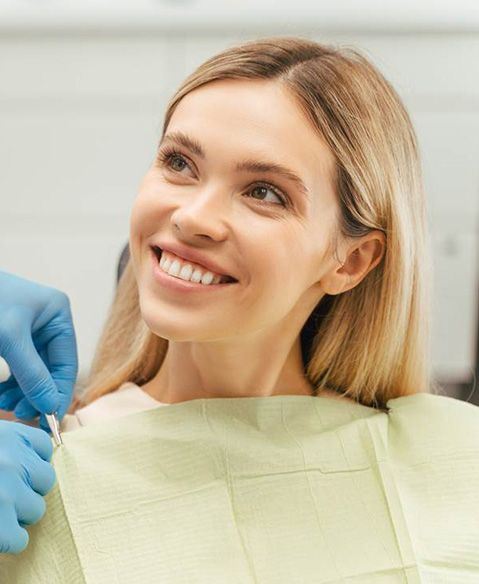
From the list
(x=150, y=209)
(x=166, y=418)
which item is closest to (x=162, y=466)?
(x=166, y=418)

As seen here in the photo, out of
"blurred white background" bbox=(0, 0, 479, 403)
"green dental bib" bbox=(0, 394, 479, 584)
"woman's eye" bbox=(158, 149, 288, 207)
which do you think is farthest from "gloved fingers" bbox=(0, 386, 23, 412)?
"blurred white background" bbox=(0, 0, 479, 403)

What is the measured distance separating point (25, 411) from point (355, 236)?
20.5 inches

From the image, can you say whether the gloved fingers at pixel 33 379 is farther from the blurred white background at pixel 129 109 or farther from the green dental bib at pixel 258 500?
the blurred white background at pixel 129 109

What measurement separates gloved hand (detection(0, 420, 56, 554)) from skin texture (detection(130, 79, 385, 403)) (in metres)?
0.21

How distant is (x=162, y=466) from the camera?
3.98ft

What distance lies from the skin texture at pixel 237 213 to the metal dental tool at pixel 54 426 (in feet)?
0.63

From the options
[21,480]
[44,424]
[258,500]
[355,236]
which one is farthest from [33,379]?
[355,236]

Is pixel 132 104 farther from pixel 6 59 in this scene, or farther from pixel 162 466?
pixel 162 466

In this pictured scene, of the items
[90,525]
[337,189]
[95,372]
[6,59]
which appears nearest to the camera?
[90,525]

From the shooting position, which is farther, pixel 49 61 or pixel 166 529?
pixel 49 61

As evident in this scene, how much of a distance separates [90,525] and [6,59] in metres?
2.04

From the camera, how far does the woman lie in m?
1.16

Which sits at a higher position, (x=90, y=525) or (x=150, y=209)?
(x=150, y=209)

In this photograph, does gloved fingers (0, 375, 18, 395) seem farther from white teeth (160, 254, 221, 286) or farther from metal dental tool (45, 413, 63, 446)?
white teeth (160, 254, 221, 286)
